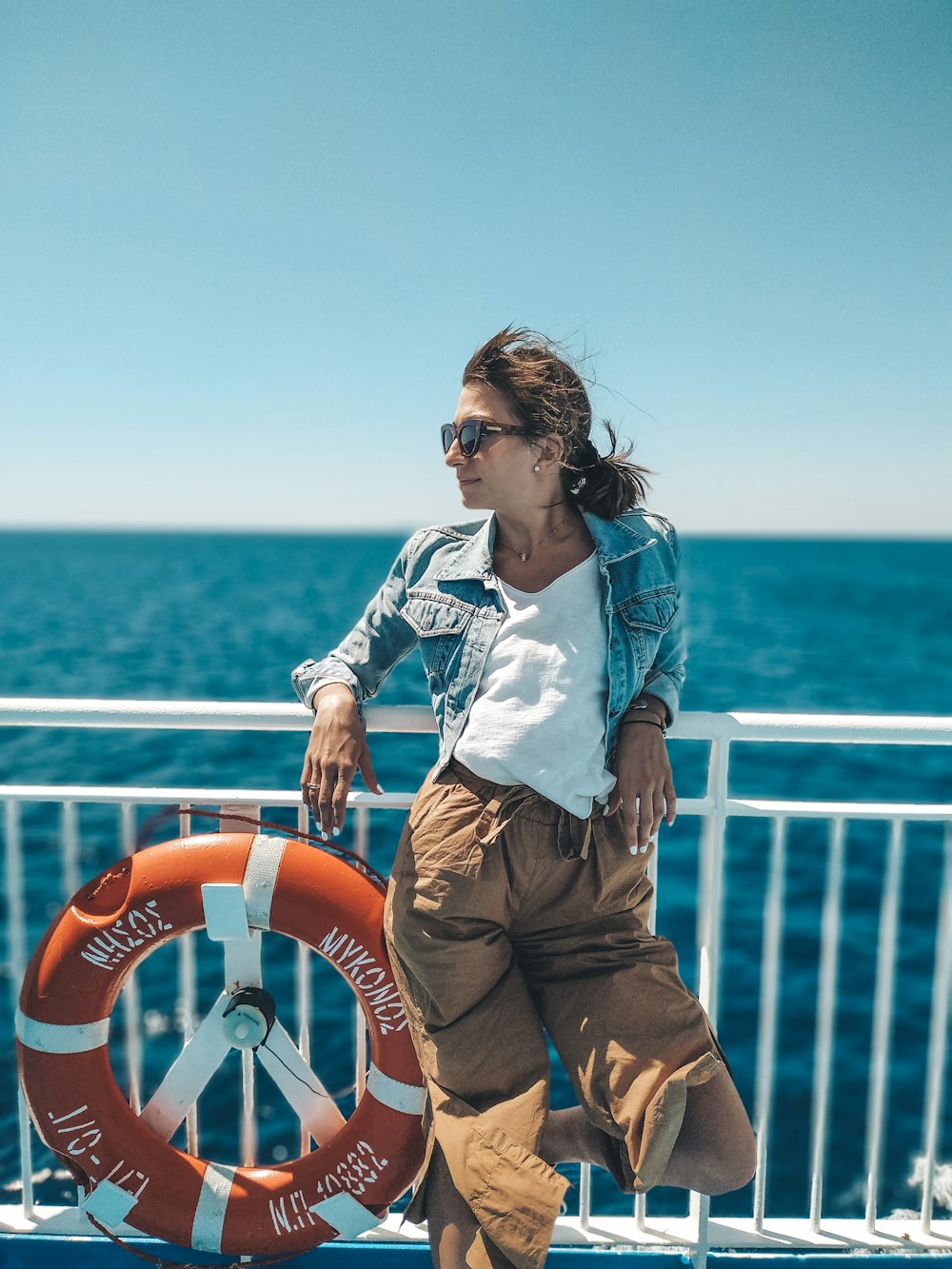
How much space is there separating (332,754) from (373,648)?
20cm

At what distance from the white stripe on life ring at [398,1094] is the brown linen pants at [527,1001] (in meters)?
0.20

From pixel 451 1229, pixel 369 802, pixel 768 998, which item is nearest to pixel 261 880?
pixel 369 802

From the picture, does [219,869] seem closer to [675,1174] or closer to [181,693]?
[675,1174]

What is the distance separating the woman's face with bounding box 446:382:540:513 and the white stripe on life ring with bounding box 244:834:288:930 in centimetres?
70

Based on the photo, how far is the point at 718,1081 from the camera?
4.08 ft

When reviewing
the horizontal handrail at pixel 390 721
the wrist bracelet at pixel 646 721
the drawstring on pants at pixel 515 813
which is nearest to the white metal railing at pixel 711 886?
the horizontal handrail at pixel 390 721

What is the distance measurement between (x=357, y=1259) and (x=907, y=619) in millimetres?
30761

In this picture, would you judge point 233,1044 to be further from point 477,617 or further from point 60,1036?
point 477,617

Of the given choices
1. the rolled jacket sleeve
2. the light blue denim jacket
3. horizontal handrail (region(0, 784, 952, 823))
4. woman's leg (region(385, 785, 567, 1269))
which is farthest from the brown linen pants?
horizontal handrail (region(0, 784, 952, 823))

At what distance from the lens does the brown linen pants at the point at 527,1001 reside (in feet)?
3.95

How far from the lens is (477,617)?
1348 mm

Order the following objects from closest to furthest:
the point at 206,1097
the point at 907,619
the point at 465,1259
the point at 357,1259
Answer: the point at 465,1259
the point at 357,1259
the point at 206,1097
the point at 907,619

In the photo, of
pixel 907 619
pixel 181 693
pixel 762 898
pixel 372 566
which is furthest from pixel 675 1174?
pixel 372 566

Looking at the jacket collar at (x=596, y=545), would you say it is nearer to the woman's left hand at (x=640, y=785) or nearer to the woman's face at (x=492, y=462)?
the woman's face at (x=492, y=462)
